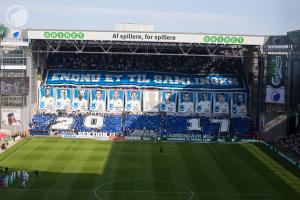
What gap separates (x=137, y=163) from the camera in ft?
168

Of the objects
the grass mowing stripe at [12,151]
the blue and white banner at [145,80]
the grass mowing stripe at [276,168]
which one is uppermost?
the blue and white banner at [145,80]

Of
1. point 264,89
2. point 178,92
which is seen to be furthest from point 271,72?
point 178,92

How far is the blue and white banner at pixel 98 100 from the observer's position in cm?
7681

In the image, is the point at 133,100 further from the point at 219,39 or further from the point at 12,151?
the point at 12,151

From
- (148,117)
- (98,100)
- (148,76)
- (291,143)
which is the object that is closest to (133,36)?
(148,76)

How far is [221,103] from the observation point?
7769cm

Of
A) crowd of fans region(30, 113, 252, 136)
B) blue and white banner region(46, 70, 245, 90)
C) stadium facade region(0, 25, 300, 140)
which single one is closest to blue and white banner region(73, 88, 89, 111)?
stadium facade region(0, 25, 300, 140)

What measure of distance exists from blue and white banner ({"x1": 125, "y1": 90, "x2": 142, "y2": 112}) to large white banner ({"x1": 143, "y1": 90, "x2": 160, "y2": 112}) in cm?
78

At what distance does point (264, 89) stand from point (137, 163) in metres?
26.5

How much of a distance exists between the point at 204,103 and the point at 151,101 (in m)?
8.27

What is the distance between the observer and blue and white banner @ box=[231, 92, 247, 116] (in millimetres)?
77044

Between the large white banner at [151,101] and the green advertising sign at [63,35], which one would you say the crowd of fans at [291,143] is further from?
the green advertising sign at [63,35]

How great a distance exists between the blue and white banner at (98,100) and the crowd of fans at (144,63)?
16.7 ft

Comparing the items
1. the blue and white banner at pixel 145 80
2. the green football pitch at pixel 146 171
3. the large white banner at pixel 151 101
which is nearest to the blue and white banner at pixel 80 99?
the blue and white banner at pixel 145 80
